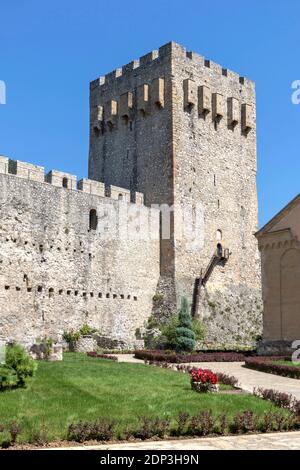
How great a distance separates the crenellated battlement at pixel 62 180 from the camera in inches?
993

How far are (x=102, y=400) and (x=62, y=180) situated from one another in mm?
17238

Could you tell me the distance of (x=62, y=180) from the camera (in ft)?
89.3

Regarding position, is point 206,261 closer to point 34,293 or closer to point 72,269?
point 72,269

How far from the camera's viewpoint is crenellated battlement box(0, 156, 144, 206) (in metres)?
25.2

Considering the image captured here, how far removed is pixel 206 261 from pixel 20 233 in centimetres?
1076

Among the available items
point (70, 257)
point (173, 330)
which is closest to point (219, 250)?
point (173, 330)

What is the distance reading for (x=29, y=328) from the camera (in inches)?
968

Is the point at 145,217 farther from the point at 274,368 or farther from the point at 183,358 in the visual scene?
the point at 274,368

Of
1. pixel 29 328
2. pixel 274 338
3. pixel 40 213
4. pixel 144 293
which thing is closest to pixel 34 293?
pixel 29 328

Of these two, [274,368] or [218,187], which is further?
[218,187]

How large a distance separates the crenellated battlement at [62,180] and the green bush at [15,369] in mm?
13048

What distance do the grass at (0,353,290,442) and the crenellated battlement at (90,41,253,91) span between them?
68.9 feet

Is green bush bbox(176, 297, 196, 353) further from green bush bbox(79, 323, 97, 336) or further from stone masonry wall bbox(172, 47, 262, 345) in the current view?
green bush bbox(79, 323, 97, 336)

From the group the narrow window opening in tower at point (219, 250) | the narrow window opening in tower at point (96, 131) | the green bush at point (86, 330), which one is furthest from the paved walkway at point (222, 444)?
the narrow window opening in tower at point (96, 131)
